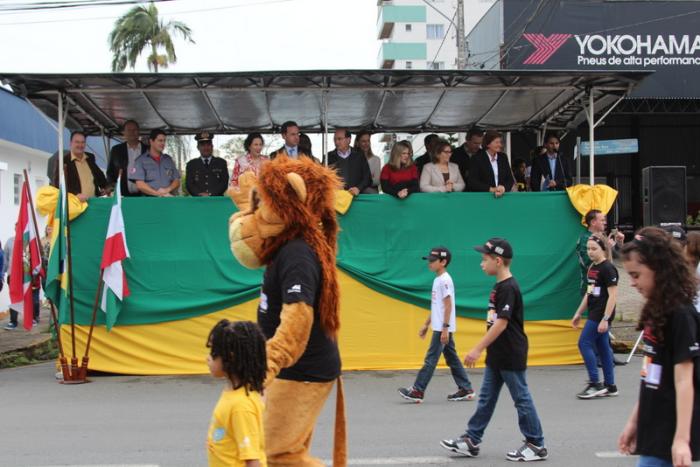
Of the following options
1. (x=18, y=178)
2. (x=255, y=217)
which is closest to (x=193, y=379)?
(x=255, y=217)

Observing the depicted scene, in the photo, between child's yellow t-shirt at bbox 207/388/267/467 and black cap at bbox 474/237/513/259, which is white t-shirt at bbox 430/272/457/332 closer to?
black cap at bbox 474/237/513/259

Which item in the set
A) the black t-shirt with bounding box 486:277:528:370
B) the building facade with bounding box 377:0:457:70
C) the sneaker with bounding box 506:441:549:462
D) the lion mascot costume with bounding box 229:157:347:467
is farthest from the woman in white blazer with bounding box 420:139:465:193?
the building facade with bounding box 377:0:457:70

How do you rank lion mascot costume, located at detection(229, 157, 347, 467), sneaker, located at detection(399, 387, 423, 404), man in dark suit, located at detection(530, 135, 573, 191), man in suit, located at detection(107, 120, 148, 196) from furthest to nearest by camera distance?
1. man in dark suit, located at detection(530, 135, 573, 191)
2. man in suit, located at detection(107, 120, 148, 196)
3. sneaker, located at detection(399, 387, 423, 404)
4. lion mascot costume, located at detection(229, 157, 347, 467)

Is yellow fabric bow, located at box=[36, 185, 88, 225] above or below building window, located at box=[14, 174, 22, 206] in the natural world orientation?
below

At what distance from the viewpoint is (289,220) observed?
408 cm

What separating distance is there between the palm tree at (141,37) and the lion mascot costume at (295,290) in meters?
37.1

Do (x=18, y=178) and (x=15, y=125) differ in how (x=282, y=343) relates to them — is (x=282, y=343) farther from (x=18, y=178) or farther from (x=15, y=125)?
(x=18, y=178)

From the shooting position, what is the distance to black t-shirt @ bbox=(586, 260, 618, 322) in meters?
8.33

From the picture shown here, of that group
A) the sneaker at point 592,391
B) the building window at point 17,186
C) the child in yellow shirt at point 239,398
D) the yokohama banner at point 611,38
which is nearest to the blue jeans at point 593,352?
the sneaker at point 592,391

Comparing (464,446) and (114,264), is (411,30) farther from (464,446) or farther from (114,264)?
(464,446)

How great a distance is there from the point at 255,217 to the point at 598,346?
17.6 ft

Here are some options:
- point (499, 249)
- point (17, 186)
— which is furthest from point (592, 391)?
point (17, 186)

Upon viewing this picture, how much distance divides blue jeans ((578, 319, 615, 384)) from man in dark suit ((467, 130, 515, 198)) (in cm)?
272

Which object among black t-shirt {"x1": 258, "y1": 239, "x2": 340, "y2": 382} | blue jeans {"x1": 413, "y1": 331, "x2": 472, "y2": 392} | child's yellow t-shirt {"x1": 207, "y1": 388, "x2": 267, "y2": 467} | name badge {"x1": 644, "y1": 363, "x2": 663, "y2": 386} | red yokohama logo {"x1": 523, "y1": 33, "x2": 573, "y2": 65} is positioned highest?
red yokohama logo {"x1": 523, "y1": 33, "x2": 573, "y2": 65}
